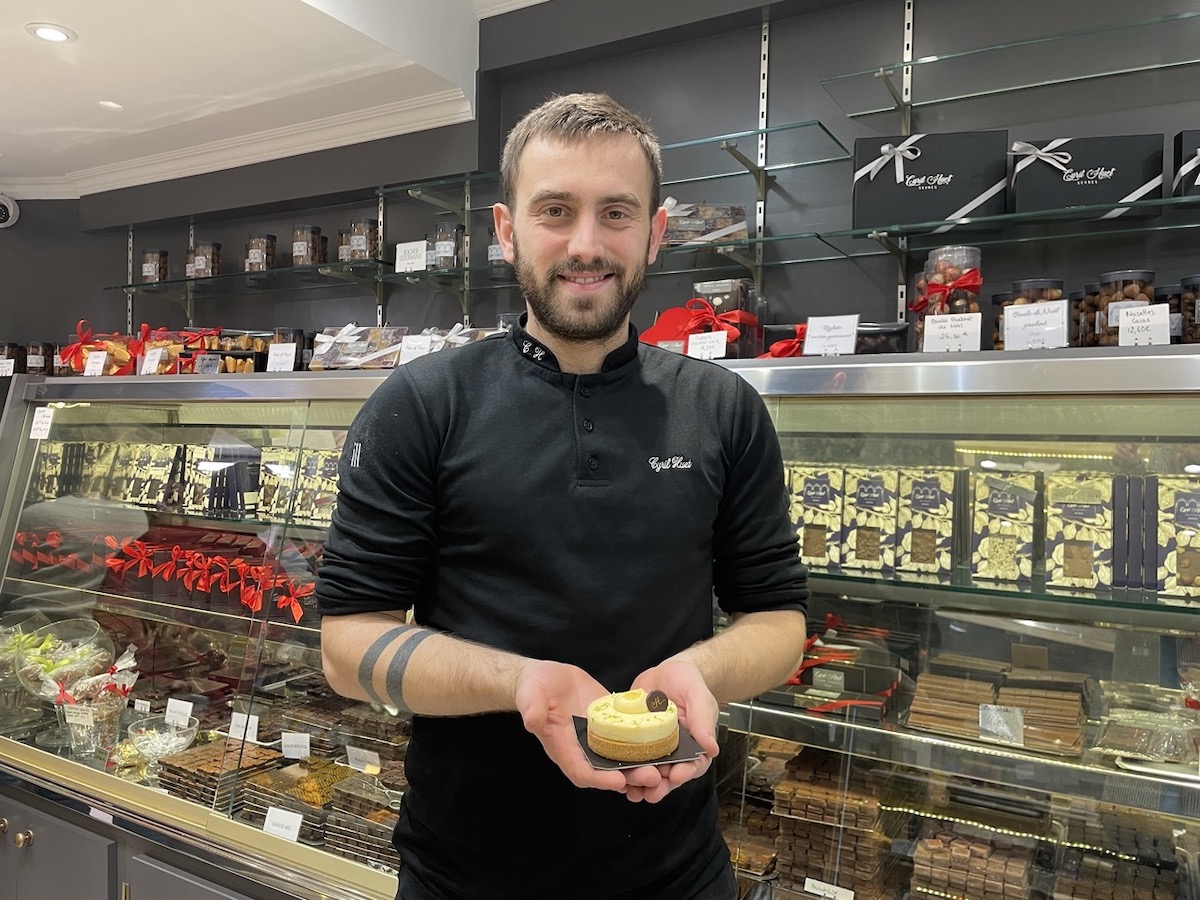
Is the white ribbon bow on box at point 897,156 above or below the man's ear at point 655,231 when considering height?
above

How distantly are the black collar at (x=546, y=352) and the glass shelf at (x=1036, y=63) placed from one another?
4.87 feet

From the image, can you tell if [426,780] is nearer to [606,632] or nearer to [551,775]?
[551,775]

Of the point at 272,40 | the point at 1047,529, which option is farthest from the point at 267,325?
the point at 1047,529

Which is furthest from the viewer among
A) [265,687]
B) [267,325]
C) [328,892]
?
[267,325]

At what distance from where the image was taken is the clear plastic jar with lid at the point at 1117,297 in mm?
1871

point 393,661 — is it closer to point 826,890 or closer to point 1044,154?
point 826,890

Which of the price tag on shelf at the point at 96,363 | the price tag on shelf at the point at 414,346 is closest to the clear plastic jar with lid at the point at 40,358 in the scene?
the price tag on shelf at the point at 96,363

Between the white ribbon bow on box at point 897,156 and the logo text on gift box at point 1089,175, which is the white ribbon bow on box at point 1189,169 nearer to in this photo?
the logo text on gift box at point 1089,175

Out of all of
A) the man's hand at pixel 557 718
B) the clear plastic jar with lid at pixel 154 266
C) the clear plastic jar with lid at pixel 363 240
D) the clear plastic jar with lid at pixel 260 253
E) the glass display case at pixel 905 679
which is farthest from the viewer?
the clear plastic jar with lid at pixel 154 266

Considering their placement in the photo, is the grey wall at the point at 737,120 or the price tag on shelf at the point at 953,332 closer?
the price tag on shelf at the point at 953,332

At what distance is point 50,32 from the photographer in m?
2.98

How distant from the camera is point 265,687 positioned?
2.77m

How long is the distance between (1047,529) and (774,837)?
97cm

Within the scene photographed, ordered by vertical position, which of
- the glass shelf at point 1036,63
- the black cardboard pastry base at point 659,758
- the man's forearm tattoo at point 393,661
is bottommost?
the black cardboard pastry base at point 659,758
